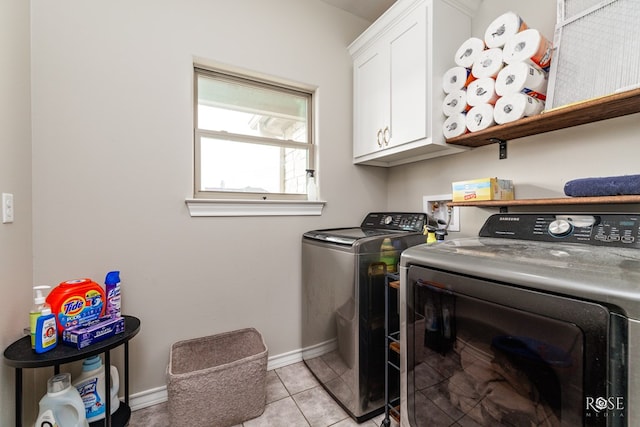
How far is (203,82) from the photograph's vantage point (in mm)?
1825

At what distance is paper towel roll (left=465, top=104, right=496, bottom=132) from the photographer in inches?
53.2

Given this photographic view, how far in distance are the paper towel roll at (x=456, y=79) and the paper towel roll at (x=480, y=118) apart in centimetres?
17

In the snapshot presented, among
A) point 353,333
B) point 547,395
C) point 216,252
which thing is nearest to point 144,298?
point 216,252

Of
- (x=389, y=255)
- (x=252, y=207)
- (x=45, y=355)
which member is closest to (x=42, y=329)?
(x=45, y=355)

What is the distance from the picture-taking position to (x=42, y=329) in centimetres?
105

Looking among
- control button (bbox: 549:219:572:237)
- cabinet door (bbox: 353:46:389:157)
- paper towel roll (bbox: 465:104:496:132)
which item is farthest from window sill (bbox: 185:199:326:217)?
control button (bbox: 549:219:572:237)

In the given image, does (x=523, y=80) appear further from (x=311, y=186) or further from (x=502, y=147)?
(x=311, y=186)

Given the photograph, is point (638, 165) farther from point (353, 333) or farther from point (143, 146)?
point (143, 146)

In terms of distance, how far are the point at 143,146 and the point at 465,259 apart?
170 centimetres

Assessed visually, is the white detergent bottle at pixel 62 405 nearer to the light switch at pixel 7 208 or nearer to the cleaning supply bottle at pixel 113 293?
the cleaning supply bottle at pixel 113 293

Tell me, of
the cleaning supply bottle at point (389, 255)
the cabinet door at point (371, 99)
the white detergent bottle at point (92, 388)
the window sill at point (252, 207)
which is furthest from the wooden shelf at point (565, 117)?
the white detergent bottle at point (92, 388)

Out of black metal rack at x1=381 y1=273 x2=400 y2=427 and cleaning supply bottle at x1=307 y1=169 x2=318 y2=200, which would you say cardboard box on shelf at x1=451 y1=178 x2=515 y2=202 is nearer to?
black metal rack at x1=381 y1=273 x2=400 y2=427

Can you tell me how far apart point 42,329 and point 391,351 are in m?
1.54

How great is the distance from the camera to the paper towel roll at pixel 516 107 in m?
1.21
